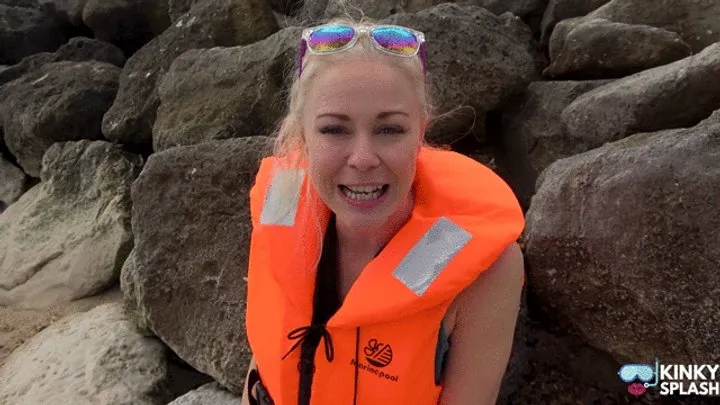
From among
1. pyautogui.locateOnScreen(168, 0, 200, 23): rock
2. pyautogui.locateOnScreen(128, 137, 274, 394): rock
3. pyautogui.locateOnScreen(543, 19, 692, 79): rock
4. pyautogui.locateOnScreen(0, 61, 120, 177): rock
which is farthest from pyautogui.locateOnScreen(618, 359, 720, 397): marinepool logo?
pyautogui.locateOnScreen(168, 0, 200, 23): rock

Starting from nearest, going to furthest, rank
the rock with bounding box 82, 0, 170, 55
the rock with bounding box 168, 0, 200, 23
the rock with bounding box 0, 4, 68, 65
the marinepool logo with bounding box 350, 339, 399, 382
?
the marinepool logo with bounding box 350, 339, 399, 382
the rock with bounding box 168, 0, 200, 23
the rock with bounding box 82, 0, 170, 55
the rock with bounding box 0, 4, 68, 65

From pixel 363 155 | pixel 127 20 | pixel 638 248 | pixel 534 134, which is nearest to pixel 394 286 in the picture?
pixel 363 155

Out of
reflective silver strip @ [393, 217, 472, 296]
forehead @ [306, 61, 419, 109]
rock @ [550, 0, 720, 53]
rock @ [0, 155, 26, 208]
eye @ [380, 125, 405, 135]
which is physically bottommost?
rock @ [0, 155, 26, 208]

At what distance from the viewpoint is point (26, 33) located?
36.4ft

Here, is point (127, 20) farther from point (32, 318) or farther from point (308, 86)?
point (308, 86)

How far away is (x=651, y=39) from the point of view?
14.1ft

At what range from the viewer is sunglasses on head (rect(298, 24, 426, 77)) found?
6.97 ft

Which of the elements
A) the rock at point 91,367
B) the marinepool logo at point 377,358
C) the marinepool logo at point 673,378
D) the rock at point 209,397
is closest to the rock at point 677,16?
the marinepool logo at point 673,378

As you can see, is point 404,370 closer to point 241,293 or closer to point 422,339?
point 422,339

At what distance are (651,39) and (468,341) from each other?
3.13 m

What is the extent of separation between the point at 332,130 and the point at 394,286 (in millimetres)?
613

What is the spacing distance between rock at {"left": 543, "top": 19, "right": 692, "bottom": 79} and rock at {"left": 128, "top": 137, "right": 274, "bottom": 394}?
93.1 inches

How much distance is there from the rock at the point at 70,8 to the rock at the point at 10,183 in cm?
375

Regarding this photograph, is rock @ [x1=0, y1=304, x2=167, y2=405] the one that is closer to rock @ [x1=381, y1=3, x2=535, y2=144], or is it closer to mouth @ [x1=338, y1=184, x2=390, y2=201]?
rock @ [x1=381, y1=3, x2=535, y2=144]
